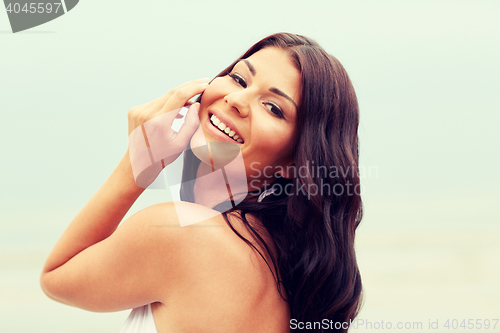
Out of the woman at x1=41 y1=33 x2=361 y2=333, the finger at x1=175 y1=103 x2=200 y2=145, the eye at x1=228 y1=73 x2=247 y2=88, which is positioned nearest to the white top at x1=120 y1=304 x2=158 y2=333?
the woman at x1=41 y1=33 x2=361 y2=333

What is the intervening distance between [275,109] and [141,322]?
81 cm

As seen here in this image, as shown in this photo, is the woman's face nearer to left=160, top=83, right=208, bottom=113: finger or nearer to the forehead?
the forehead

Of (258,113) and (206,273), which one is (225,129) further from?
(206,273)

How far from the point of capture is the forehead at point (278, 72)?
1455 millimetres

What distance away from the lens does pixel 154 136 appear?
136cm

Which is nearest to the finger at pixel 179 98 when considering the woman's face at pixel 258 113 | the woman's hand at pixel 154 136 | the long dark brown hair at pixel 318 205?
the woman's hand at pixel 154 136

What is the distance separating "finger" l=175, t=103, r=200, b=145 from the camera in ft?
4.65

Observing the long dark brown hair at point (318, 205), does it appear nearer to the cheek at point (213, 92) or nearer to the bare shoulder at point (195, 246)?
the bare shoulder at point (195, 246)

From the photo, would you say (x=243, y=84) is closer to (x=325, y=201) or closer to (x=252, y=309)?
(x=325, y=201)

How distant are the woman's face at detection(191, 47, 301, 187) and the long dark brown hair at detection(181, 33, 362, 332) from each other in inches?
1.7

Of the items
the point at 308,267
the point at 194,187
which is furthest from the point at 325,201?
the point at 194,187

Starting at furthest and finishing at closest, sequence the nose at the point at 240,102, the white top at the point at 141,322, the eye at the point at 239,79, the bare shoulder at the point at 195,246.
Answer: the eye at the point at 239,79, the nose at the point at 240,102, the white top at the point at 141,322, the bare shoulder at the point at 195,246

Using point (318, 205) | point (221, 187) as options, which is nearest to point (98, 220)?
point (221, 187)

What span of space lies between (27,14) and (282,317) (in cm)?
277
